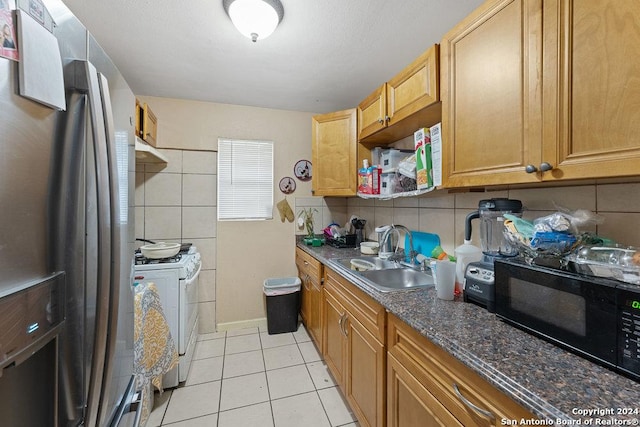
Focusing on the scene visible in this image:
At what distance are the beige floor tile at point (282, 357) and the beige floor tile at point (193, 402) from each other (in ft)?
1.35

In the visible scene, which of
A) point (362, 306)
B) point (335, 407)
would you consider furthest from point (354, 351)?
point (335, 407)

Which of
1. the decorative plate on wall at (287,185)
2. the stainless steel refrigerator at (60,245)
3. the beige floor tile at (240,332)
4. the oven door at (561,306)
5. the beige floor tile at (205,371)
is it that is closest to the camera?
the stainless steel refrigerator at (60,245)

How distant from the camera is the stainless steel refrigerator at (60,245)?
0.44 meters

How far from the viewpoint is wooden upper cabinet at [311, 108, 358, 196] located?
2.20 meters

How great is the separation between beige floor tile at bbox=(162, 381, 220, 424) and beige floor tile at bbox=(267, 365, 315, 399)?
0.36m

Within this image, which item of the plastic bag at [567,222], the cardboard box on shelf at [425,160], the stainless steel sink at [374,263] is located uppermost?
the cardboard box on shelf at [425,160]

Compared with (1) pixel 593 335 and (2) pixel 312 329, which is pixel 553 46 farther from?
(2) pixel 312 329

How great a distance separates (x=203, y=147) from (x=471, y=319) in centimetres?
256

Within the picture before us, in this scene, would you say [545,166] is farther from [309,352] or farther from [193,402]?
[193,402]

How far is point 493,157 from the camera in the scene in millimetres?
1020

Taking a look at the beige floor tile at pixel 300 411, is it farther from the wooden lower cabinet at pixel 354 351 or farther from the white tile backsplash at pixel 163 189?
the white tile backsplash at pixel 163 189

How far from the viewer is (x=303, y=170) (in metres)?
2.89

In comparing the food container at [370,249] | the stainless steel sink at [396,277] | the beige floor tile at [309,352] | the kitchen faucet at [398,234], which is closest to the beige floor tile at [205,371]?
the beige floor tile at [309,352]

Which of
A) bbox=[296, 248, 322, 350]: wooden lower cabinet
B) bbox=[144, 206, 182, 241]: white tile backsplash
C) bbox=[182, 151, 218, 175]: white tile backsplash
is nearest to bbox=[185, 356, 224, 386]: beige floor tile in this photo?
bbox=[296, 248, 322, 350]: wooden lower cabinet
